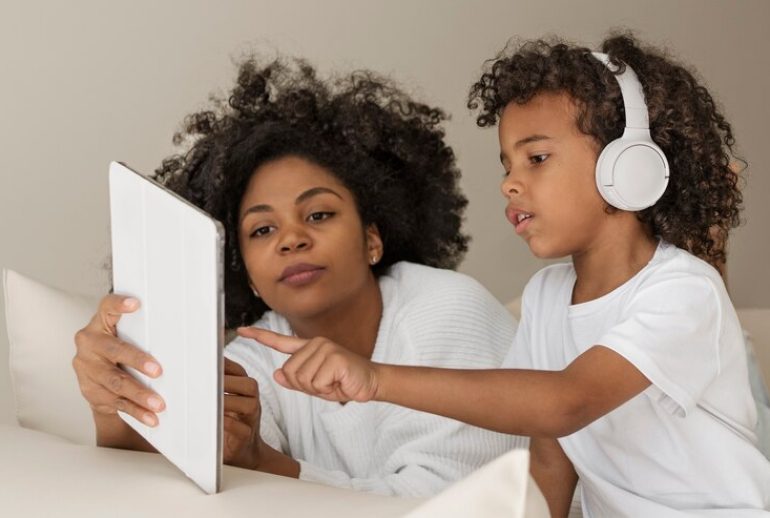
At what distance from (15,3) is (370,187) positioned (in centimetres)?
85

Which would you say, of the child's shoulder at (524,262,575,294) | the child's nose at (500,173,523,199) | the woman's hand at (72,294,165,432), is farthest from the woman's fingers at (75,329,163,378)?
the child's shoulder at (524,262,575,294)

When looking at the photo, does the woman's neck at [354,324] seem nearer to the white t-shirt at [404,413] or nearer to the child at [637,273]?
the white t-shirt at [404,413]

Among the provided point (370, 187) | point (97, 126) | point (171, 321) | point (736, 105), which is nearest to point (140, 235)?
point (171, 321)

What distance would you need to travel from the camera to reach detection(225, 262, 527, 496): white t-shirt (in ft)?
5.34

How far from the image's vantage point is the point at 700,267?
1.42 metres

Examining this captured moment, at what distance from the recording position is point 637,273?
4.91 feet

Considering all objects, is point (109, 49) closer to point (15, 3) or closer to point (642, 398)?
point (15, 3)

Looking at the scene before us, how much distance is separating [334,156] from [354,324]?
27 cm

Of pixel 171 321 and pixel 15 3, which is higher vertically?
pixel 15 3

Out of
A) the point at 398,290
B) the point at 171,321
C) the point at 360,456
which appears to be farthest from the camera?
the point at 398,290

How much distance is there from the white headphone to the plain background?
41.5 inches

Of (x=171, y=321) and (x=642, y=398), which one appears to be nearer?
(x=171, y=321)

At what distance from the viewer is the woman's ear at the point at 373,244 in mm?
1922

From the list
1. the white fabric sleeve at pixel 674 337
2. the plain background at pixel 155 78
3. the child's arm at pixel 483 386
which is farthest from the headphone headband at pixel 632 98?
the plain background at pixel 155 78
